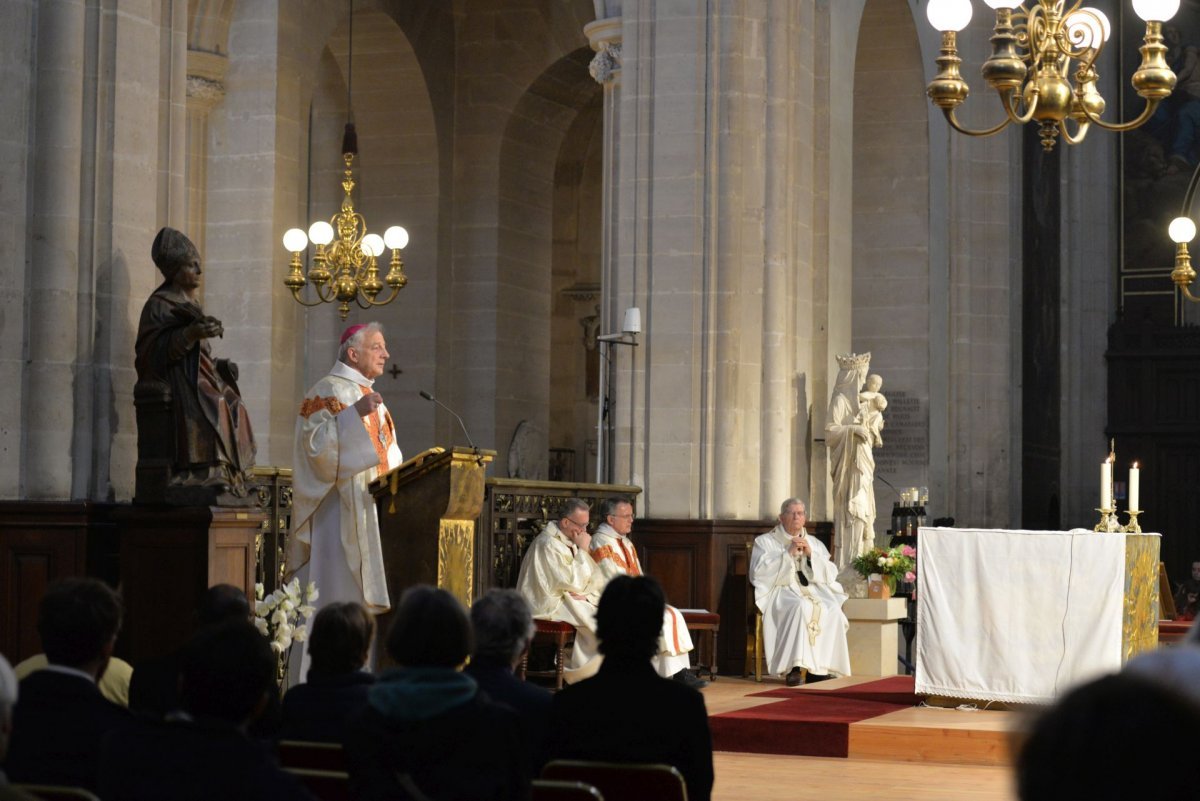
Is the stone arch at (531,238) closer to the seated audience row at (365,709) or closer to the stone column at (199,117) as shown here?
the stone column at (199,117)

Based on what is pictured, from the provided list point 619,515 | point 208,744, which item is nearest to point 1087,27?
point 619,515

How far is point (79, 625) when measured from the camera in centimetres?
408

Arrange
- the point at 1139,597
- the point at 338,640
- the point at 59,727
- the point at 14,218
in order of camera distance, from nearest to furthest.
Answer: the point at 59,727 → the point at 338,640 → the point at 14,218 → the point at 1139,597

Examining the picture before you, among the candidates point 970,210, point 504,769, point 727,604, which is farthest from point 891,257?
point 504,769

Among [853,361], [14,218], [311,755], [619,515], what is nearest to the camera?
[311,755]

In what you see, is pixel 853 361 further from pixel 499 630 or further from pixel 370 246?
pixel 499 630

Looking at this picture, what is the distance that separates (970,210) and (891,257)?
1.25 meters

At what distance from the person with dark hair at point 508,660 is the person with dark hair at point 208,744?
109cm

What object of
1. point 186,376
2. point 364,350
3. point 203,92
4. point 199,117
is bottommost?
point 186,376

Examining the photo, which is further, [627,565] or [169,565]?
[627,565]

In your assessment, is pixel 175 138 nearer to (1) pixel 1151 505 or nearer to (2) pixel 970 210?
(2) pixel 970 210

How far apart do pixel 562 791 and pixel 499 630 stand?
0.69 metres

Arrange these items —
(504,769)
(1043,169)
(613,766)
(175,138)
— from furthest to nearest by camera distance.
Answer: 1. (1043,169)
2. (175,138)
3. (613,766)
4. (504,769)

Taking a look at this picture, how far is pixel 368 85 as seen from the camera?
Answer: 20344 millimetres
